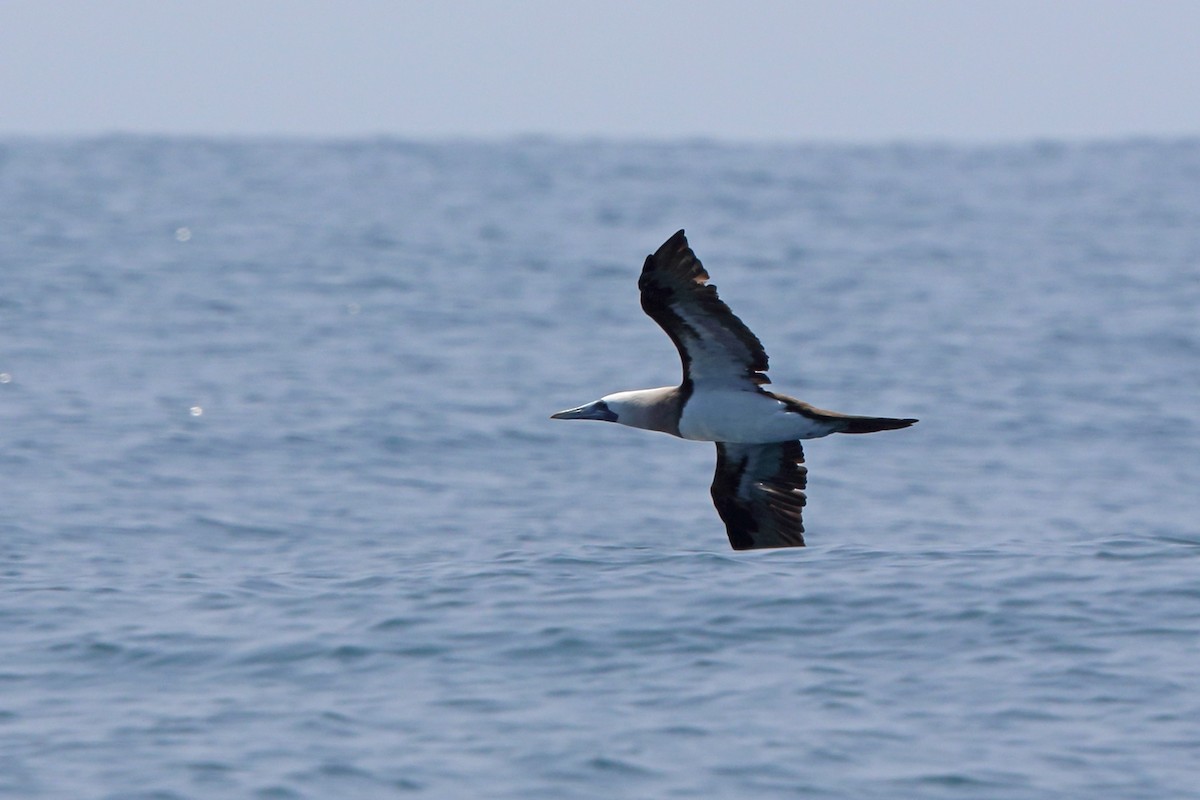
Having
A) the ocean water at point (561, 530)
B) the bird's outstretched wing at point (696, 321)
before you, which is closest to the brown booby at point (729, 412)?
the bird's outstretched wing at point (696, 321)

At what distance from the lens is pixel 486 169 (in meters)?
88.8

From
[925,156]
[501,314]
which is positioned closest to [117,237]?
[501,314]

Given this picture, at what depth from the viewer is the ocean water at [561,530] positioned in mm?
9648

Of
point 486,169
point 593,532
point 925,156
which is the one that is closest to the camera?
point 593,532

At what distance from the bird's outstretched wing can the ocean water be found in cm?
137

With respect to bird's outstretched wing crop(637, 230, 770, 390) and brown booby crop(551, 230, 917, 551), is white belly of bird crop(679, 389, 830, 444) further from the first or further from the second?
bird's outstretched wing crop(637, 230, 770, 390)

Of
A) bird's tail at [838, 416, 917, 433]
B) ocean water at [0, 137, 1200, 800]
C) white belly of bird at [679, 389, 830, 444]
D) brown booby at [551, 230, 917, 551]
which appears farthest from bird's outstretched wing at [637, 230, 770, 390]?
ocean water at [0, 137, 1200, 800]

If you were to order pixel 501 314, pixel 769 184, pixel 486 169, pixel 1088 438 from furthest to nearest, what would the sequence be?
pixel 486 169 → pixel 769 184 → pixel 501 314 → pixel 1088 438

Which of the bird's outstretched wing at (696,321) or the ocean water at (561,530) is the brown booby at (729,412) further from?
the ocean water at (561,530)

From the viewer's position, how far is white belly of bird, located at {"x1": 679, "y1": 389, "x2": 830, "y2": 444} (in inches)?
501

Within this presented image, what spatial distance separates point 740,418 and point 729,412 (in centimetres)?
9

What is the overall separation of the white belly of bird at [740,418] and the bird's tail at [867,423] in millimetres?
266

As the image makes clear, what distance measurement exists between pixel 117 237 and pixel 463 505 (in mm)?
33446

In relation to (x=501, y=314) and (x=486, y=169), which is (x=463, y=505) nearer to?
(x=501, y=314)
